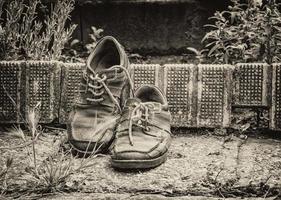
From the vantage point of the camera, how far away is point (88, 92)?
265cm

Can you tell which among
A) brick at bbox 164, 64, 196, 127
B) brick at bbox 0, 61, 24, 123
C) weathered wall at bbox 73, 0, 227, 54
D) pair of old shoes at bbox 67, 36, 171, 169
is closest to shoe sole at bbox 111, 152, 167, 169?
pair of old shoes at bbox 67, 36, 171, 169

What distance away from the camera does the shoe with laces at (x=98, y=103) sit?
249cm

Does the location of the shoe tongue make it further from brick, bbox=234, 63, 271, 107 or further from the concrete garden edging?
brick, bbox=234, 63, 271, 107

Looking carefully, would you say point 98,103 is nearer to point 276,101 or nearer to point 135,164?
point 135,164

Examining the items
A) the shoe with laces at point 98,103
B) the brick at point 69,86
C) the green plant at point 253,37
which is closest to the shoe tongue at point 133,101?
the shoe with laces at point 98,103

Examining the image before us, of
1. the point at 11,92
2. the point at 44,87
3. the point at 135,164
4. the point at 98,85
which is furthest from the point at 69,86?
the point at 135,164

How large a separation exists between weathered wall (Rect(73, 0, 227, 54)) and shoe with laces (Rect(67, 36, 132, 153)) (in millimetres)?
1650

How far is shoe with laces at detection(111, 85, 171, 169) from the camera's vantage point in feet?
7.41

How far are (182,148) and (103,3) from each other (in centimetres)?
208

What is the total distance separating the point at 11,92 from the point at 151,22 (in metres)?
1.69

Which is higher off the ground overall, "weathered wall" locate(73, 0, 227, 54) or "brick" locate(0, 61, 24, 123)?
"weathered wall" locate(73, 0, 227, 54)

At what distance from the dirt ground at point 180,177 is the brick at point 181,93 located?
31 centimetres

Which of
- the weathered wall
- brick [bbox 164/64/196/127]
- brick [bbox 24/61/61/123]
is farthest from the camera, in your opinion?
→ the weathered wall

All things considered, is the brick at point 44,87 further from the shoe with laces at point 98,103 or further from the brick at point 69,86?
the shoe with laces at point 98,103
